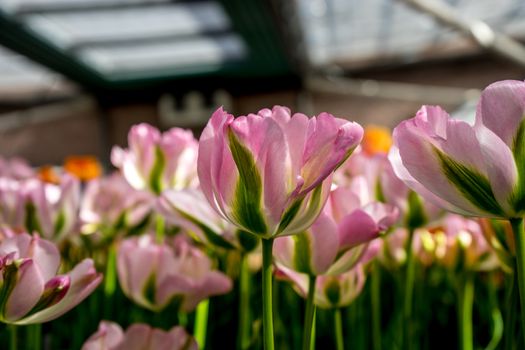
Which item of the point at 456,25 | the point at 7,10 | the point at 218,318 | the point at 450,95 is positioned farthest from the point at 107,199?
the point at 450,95

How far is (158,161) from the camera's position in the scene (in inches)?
17.1

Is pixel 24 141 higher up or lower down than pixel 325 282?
lower down

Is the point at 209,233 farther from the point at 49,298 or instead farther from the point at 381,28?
the point at 381,28

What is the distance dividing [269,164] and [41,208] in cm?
23

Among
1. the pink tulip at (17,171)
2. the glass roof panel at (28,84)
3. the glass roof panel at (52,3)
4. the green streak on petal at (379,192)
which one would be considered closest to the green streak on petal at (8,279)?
the green streak on petal at (379,192)

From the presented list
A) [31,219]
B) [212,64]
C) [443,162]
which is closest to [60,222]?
[31,219]

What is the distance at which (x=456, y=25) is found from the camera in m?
Result: 1.39

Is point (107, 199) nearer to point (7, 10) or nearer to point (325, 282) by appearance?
point (325, 282)

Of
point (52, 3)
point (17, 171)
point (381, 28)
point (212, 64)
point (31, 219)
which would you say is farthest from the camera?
point (212, 64)

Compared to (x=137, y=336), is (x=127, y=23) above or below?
above

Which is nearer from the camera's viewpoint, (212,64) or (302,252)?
(302,252)

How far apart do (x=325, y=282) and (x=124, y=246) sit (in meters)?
0.11

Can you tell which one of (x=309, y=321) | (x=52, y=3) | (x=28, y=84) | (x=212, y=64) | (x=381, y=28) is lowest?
(x=28, y=84)

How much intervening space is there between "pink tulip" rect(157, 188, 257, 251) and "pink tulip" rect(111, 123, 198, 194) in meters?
0.14
